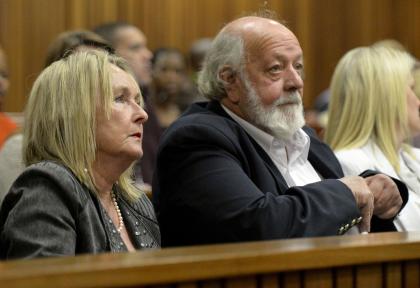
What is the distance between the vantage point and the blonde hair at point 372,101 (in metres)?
3.03

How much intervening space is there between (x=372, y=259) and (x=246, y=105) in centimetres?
106

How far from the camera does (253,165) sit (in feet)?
7.68

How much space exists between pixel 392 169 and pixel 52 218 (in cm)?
→ 153

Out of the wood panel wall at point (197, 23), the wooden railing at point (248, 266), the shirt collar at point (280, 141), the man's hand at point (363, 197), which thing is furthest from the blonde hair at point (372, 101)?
the wood panel wall at point (197, 23)

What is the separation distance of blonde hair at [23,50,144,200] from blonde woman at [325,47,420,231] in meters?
1.14

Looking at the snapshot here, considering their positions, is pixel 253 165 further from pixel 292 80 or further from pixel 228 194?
pixel 292 80

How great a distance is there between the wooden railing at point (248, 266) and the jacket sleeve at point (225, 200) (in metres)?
0.47

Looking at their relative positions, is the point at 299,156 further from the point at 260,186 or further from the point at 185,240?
the point at 185,240

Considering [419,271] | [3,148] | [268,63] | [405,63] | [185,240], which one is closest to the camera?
Answer: [419,271]

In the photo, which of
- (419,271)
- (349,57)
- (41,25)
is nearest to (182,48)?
(41,25)

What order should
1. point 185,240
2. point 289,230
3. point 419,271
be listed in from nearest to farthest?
point 419,271
point 289,230
point 185,240

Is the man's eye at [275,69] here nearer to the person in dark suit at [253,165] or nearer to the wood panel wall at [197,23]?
the person in dark suit at [253,165]

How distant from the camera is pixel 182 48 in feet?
18.7

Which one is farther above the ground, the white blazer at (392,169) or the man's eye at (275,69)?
the man's eye at (275,69)
